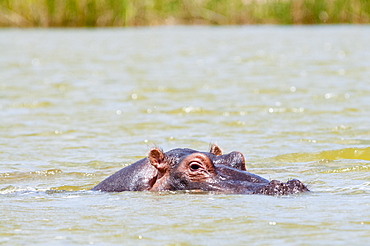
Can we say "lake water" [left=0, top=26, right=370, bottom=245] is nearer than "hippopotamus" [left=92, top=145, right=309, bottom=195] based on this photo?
Yes

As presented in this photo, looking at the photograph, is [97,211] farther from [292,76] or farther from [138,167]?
[292,76]

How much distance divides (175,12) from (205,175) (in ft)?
91.1

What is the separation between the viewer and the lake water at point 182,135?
16.1 feet

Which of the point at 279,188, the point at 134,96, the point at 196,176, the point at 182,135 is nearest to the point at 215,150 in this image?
the point at 196,176

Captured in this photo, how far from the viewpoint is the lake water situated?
4906 millimetres

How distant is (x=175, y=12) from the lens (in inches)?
1305

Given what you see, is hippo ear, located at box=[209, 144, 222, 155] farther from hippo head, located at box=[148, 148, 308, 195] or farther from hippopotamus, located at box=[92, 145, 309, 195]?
hippo head, located at box=[148, 148, 308, 195]

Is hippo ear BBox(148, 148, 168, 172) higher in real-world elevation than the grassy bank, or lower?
lower

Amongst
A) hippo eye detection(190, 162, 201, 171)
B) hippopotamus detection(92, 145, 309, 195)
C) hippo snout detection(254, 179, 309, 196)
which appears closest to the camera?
hippo snout detection(254, 179, 309, 196)

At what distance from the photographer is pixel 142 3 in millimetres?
31656

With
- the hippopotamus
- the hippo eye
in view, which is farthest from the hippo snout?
the hippo eye

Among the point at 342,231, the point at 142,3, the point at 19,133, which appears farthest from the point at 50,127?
the point at 142,3

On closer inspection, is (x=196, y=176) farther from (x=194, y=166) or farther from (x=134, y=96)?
(x=134, y=96)

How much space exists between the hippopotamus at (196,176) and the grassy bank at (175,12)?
2462cm
